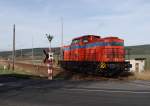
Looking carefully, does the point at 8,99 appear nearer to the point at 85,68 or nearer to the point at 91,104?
the point at 91,104

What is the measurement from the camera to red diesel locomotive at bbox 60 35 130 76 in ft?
88.6

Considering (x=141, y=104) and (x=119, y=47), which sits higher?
(x=119, y=47)

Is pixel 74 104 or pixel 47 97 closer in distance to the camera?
pixel 74 104

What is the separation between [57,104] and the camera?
37.2 feet

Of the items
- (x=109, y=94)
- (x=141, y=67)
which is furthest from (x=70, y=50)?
(x=109, y=94)

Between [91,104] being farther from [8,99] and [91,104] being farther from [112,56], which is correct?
[112,56]

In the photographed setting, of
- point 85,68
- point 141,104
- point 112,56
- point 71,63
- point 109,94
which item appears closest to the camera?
point 141,104

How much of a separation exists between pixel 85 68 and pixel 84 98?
17.7 meters

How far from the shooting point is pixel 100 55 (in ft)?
92.1

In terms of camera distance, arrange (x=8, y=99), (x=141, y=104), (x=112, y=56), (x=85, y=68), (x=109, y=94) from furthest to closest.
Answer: (x=85, y=68)
(x=112, y=56)
(x=109, y=94)
(x=8, y=99)
(x=141, y=104)

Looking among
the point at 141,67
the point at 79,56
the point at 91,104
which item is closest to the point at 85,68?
the point at 79,56

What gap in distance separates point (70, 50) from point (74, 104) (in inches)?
921

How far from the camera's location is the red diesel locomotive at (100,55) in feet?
88.6

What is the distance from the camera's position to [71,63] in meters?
34.5
